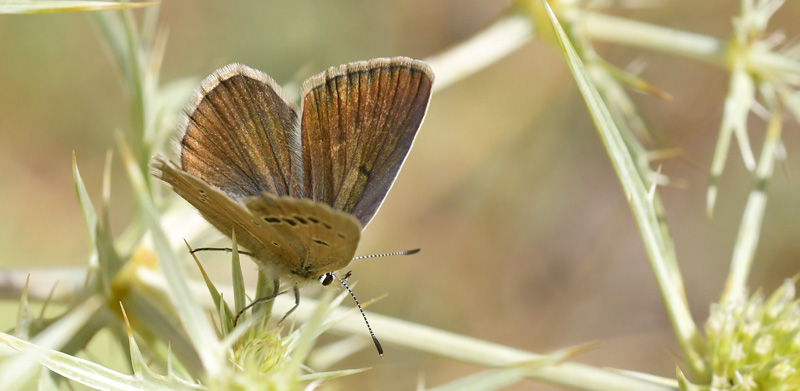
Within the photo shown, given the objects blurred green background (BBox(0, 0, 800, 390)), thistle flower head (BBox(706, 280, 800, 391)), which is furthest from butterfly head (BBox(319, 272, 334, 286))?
blurred green background (BBox(0, 0, 800, 390))

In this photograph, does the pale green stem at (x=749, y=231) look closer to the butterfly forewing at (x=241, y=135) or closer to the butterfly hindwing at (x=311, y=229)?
the butterfly hindwing at (x=311, y=229)

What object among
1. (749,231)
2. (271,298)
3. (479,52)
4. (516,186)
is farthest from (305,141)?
(516,186)

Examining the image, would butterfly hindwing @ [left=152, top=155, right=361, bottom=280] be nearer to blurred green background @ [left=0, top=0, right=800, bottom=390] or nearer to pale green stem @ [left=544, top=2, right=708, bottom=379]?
pale green stem @ [left=544, top=2, right=708, bottom=379]

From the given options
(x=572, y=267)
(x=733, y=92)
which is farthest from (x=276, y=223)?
(x=572, y=267)

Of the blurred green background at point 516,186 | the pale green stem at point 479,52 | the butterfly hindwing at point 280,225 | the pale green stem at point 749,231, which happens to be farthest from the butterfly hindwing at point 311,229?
the blurred green background at point 516,186

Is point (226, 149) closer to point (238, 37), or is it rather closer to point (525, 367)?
point (525, 367)
